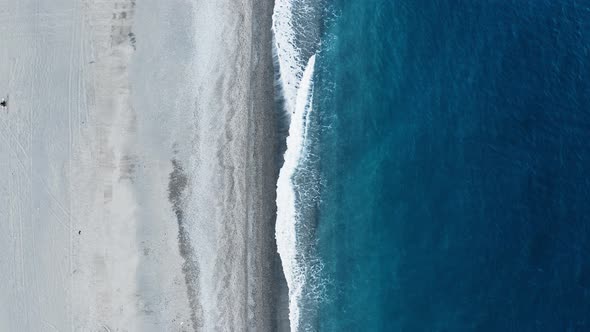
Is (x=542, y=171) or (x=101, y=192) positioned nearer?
(x=101, y=192)

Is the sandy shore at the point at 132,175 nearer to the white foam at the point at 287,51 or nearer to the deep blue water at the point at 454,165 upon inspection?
the white foam at the point at 287,51

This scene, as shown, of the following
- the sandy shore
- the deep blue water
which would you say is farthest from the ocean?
the sandy shore

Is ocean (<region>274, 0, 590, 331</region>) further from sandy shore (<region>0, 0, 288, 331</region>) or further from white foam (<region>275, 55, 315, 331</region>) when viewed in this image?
sandy shore (<region>0, 0, 288, 331</region>)

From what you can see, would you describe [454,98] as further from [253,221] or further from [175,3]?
[175,3]

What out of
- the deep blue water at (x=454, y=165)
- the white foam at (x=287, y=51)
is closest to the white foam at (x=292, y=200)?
the white foam at (x=287, y=51)

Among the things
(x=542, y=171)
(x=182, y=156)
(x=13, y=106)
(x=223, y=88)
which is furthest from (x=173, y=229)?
(x=542, y=171)

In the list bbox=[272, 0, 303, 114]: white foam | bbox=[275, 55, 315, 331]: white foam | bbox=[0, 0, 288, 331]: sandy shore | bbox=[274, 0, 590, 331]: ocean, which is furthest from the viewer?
bbox=[272, 0, 303, 114]: white foam
